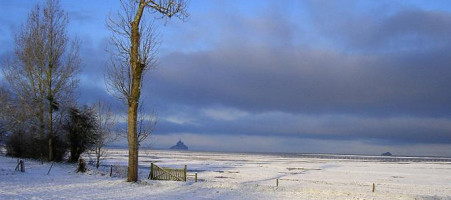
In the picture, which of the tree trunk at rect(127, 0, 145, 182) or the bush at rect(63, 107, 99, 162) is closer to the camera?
the tree trunk at rect(127, 0, 145, 182)

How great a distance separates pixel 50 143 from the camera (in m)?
36.8

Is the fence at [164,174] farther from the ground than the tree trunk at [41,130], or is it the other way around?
the tree trunk at [41,130]

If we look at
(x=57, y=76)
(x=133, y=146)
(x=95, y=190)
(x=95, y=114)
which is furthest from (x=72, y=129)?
(x=95, y=190)

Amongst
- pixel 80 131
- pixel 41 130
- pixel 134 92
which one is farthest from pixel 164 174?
pixel 41 130

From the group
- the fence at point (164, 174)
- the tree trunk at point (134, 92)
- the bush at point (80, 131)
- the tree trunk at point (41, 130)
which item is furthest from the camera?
the bush at point (80, 131)

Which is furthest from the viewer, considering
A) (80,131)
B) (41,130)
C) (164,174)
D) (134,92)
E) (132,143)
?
(80,131)

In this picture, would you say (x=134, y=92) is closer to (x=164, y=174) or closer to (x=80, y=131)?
(x=164, y=174)

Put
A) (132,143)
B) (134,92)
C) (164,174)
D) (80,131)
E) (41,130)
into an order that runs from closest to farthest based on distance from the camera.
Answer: (134,92)
(132,143)
(164,174)
(41,130)
(80,131)

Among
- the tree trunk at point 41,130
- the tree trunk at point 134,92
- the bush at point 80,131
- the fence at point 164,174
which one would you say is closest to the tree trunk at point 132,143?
the tree trunk at point 134,92

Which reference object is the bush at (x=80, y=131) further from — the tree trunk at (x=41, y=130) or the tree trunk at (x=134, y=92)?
the tree trunk at (x=134, y=92)

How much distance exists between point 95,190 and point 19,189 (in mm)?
2912

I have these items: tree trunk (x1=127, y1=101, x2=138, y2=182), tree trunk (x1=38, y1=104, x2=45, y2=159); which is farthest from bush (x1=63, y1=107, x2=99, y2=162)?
tree trunk (x1=127, y1=101, x2=138, y2=182)

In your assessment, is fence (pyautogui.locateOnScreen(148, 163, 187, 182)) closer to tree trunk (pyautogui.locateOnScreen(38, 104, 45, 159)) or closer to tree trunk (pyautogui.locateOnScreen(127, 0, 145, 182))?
tree trunk (pyautogui.locateOnScreen(127, 0, 145, 182))

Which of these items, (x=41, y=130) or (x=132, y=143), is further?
(x=41, y=130)
